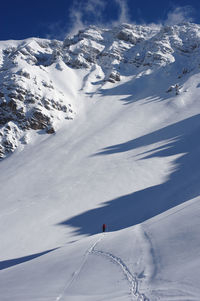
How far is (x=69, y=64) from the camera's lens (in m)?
81.9

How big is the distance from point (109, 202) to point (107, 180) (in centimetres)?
536

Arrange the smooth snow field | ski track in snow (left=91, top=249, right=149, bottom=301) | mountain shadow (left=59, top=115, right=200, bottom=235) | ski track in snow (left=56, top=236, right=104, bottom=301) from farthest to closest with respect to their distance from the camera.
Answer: mountain shadow (left=59, top=115, right=200, bottom=235) < the smooth snow field < ski track in snow (left=56, top=236, right=104, bottom=301) < ski track in snow (left=91, top=249, right=149, bottom=301)

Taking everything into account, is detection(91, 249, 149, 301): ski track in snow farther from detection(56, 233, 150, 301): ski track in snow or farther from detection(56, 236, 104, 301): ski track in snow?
detection(56, 236, 104, 301): ski track in snow

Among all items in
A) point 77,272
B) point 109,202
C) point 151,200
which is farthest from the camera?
point 109,202

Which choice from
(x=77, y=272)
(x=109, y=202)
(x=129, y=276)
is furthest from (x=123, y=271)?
(x=109, y=202)

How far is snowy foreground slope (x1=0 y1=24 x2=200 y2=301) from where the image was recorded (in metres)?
7.25

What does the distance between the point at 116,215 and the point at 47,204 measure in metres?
8.69

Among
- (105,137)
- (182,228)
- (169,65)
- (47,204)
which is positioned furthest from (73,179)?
(169,65)

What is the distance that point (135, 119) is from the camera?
49.8 meters

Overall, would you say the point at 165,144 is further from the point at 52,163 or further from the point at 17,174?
the point at 17,174

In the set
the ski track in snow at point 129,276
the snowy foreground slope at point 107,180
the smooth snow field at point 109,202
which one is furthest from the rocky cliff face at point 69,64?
the ski track in snow at point 129,276

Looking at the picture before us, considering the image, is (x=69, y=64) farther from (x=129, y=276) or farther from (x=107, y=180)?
(x=129, y=276)

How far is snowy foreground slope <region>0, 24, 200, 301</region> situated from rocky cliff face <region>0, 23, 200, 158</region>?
1.64 ft

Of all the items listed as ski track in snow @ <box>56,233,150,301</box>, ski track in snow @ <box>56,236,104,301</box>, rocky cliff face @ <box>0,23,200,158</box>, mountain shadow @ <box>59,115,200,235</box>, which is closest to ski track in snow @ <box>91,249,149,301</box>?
ski track in snow @ <box>56,233,150,301</box>
